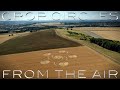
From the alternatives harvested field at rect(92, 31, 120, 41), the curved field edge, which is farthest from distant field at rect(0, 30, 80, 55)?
harvested field at rect(92, 31, 120, 41)

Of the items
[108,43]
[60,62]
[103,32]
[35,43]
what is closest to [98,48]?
[108,43]

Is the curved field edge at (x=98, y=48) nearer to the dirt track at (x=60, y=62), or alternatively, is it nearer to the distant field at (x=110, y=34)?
the dirt track at (x=60, y=62)

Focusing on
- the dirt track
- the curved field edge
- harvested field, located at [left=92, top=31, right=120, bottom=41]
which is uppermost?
harvested field, located at [left=92, top=31, right=120, bottom=41]

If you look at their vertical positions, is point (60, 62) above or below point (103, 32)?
below

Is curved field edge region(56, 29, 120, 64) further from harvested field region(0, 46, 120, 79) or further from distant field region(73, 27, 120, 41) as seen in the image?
distant field region(73, 27, 120, 41)

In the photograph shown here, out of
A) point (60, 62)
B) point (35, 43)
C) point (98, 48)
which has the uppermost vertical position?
point (35, 43)

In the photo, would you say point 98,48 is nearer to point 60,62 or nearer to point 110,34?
point 110,34

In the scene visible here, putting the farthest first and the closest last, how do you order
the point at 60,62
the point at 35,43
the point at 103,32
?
the point at 103,32 → the point at 35,43 → the point at 60,62

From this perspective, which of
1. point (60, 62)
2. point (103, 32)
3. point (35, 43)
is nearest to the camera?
point (60, 62)
